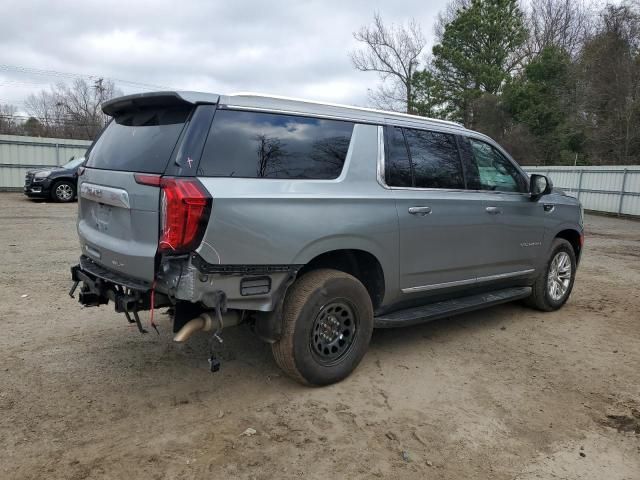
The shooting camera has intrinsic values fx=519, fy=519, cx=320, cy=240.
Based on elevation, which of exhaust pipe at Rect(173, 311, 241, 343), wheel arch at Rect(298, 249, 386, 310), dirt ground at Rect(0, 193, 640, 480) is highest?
wheel arch at Rect(298, 249, 386, 310)

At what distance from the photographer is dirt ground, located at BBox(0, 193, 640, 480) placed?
295 centimetres

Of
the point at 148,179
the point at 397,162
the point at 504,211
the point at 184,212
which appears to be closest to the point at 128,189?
the point at 148,179

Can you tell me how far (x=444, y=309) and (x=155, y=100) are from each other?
115 inches

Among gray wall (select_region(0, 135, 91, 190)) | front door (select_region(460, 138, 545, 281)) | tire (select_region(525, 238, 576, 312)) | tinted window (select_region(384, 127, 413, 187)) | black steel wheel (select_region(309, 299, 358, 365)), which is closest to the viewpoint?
black steel wheel (select_region(309, 299, 358, 365))

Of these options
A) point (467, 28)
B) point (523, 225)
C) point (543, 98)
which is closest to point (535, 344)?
point (523, 225)

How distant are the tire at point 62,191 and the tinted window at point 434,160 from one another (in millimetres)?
15218

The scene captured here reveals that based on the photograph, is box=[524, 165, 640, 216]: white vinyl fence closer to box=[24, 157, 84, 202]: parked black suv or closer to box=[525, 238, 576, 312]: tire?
box=[525, 238, 576, 312]: tire

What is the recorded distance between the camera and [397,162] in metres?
4.28

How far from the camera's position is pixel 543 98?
30781mm

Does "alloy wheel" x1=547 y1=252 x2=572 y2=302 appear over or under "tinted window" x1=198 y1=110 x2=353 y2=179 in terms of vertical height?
under

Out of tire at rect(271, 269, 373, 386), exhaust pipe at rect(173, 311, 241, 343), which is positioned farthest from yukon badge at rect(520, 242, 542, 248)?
exhaust pipe at rect(173, 311, 241, 343)

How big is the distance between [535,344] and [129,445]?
3716mm

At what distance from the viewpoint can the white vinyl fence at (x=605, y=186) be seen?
18938 millimetres

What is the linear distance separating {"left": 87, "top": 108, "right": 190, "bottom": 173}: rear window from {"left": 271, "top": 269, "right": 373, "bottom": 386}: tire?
1.28 meters
